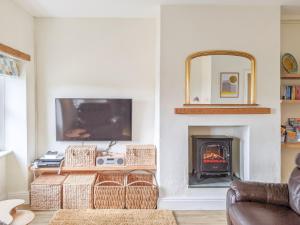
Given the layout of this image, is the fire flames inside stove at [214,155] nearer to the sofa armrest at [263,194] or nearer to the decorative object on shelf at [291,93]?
the sofa armrest at [263,194]

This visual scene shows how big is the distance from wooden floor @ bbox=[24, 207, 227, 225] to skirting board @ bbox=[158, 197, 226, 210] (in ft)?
0.26

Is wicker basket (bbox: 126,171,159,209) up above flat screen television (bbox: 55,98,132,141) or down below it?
below

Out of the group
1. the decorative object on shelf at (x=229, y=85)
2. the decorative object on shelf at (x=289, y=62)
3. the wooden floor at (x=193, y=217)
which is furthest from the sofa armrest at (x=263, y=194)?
the decorative object on shelf at (x=289, y=62)

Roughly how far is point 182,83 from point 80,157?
1679 millimetres

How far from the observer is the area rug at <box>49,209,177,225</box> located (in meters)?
2.93

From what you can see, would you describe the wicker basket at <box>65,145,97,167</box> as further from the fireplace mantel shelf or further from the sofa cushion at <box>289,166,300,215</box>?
the sofa cushion at <box>289,166,300,215</box>

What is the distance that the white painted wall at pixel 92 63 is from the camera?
3.84 metres

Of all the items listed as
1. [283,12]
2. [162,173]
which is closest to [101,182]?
[162,173]

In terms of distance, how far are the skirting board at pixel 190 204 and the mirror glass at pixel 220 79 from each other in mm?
1243

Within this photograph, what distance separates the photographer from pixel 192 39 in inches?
132

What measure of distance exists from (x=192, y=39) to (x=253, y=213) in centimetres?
213

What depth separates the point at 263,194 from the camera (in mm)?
2393

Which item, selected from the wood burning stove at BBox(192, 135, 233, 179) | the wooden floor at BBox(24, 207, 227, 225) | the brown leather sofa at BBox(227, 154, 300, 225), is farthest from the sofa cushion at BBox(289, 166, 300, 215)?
the wood burning stove at BBox(192, 135, 233, 179)

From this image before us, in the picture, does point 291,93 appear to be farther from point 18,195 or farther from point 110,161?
point 18,195
